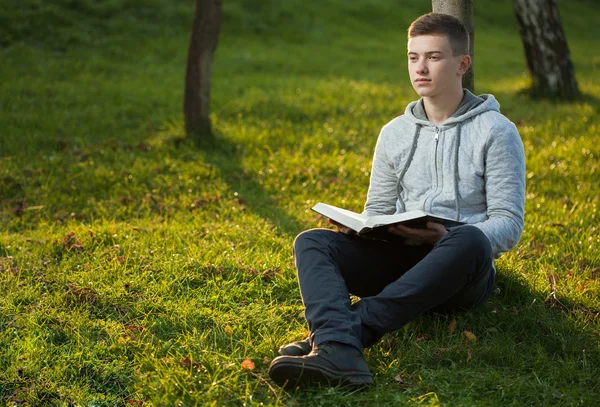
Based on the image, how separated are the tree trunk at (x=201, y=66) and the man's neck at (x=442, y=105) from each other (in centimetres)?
441

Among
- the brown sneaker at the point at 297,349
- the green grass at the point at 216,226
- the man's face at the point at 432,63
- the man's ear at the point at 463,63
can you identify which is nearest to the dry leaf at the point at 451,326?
the green grass at the point at 216,226

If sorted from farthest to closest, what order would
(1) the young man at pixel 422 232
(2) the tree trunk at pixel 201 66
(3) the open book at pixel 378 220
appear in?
(2) the tree trunk at pixel 201 66
(3) the open book at pixel 378 220
(1) the young man at pixel 422 232

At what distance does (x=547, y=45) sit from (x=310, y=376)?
878 cm

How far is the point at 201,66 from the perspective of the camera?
7996mm

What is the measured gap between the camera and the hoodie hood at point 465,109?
3.87 meters

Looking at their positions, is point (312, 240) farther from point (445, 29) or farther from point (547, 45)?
point (547, 45)

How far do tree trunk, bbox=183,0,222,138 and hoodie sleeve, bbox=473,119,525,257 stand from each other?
4.81 metres

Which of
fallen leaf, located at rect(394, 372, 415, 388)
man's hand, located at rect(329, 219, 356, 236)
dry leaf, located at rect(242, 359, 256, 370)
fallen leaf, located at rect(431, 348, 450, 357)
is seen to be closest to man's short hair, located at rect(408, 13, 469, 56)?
man's hand, located at rect(329, 219, 356, 236)

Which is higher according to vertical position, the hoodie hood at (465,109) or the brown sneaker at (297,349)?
the hoodie hood at (465,109)

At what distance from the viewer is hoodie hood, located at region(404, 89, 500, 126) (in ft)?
12.7

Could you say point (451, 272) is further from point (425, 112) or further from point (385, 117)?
point (385, 117)

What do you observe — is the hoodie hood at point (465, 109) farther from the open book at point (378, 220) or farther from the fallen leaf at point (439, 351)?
the fallen leaf at point (439, 351)

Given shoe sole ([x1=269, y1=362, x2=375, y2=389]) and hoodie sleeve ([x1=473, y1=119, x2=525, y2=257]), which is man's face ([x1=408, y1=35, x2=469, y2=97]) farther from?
shoe sole ([x1=269, y1=362, x2=375, y2=389])

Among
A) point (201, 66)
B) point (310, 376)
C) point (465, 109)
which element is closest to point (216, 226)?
point (465, 109)
